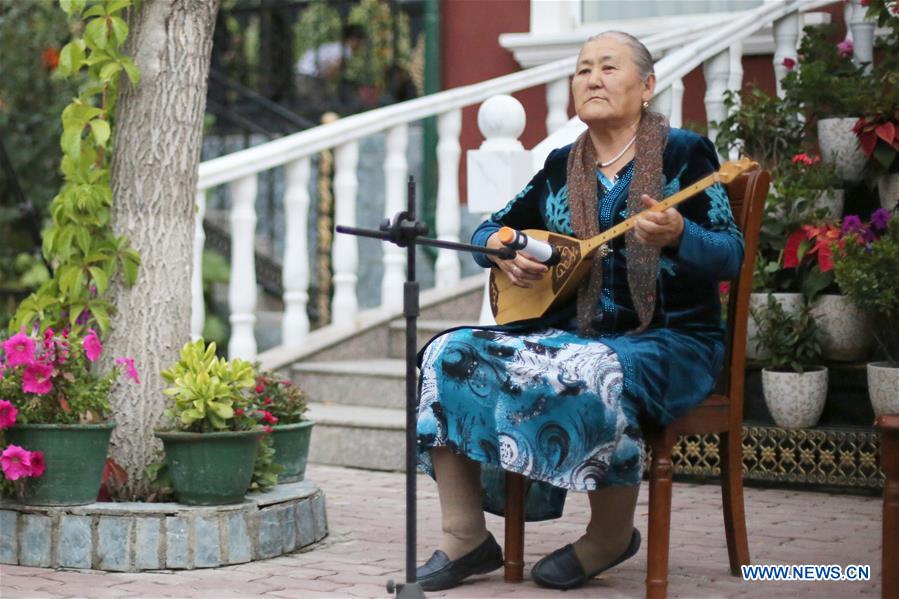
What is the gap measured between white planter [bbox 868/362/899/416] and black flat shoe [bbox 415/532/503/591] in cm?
192

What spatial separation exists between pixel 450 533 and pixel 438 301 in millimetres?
3492

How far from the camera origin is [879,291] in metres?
5.66

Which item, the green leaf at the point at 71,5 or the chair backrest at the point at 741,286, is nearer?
the chair backrest at the point at 741,286

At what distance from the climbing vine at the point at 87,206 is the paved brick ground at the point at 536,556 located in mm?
907

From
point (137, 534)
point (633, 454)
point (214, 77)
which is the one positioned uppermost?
point (214, 77)

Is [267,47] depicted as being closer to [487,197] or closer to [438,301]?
[438,301]

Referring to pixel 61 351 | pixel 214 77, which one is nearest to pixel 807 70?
pixel 61 351

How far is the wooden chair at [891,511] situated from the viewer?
12.4 ft

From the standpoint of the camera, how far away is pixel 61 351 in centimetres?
468

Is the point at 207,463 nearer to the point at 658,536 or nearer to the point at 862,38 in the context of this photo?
the point at 658,536

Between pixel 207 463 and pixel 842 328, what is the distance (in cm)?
271

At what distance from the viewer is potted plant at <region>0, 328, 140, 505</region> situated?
15.1 feet

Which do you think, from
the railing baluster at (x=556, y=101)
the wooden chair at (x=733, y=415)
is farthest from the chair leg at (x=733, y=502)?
the railing baluster at (x=556, y=101)

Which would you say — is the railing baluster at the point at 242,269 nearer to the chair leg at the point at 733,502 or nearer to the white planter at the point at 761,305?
the white planter at the point at 761,305
